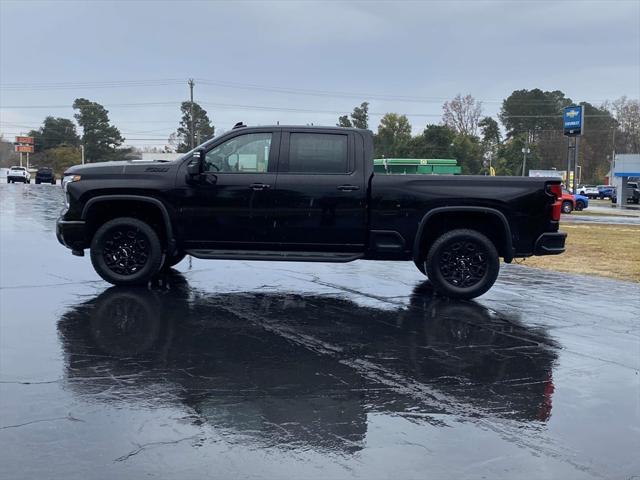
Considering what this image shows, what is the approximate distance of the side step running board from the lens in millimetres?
8484

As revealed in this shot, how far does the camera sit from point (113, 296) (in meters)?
8.15

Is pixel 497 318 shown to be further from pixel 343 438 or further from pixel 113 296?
pixel 113 296

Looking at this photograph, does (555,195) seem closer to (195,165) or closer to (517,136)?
(195,165)

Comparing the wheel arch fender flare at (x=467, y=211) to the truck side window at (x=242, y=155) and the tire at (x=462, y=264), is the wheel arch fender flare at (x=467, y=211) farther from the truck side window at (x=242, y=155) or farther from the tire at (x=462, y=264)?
the truck side window at (x=242, y=155)

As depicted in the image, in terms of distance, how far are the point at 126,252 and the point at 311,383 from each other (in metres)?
4.64

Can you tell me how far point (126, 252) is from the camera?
28.8 ft

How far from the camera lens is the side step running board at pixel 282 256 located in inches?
334

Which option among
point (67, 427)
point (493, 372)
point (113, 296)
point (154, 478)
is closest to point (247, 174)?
point (113, 296)

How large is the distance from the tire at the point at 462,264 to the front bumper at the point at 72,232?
4648 mm

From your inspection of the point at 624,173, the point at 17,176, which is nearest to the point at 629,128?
Result: the point at 624,173

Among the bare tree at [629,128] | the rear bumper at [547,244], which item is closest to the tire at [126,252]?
the rear bumper at [547,244]

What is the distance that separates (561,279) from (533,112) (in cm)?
11164

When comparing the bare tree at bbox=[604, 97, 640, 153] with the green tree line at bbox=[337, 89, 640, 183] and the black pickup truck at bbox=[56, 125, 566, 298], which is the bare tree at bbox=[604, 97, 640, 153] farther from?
the black pickup truck at bbox=[56, 125, 566, 298]

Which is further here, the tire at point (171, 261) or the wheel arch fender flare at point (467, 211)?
the tire at point (171, 261)
